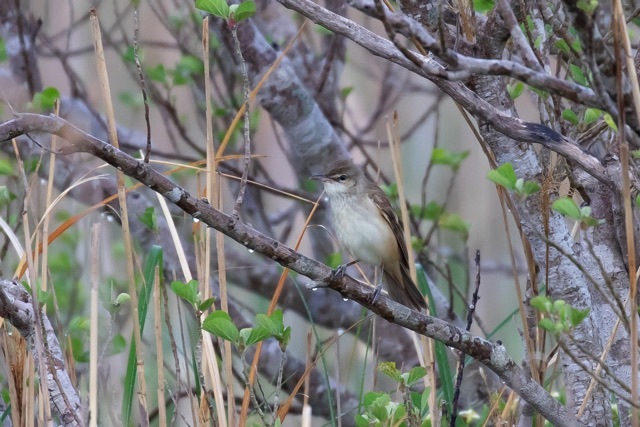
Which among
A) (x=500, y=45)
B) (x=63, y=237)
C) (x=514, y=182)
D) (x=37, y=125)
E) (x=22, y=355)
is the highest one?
(x=500, y=45)

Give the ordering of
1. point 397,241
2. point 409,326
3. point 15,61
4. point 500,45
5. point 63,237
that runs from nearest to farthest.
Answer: point 409,326
point 500,45
point 397,241
point 15,61
point 63,237

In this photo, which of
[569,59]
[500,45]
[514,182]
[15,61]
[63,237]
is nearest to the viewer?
[514,182]

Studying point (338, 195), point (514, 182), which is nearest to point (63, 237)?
point (338, 195)

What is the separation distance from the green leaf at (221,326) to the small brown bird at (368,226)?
5.07ft

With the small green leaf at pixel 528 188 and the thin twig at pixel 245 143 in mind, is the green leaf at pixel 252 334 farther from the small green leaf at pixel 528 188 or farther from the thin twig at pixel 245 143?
the small green leaf at pixel 528 188

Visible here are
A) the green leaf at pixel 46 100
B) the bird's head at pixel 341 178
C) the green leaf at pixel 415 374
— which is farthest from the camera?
the bird's head at pixel 341 178

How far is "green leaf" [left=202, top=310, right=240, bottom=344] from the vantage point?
75.5 inches

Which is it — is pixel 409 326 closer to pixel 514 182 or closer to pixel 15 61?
pixel 514 182

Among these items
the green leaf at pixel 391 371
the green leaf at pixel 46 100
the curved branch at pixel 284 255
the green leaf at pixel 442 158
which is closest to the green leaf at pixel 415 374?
the green leaf at pixel 391 371

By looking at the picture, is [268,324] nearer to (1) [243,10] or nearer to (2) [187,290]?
(2) [187,290]

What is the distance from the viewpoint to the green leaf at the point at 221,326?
1.92m

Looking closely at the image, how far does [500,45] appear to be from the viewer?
2.25 m

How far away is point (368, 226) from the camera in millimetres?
3633

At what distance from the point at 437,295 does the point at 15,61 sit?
2.43 metres
